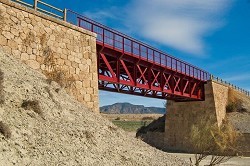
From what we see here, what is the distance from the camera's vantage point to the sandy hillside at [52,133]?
870 cm

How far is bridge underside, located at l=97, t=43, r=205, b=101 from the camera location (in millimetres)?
24359

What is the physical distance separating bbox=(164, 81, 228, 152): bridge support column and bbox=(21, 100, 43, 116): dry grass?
1277 inches

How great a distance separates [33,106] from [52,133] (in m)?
1.30

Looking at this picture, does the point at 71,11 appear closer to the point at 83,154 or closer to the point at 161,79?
the point at 83,154

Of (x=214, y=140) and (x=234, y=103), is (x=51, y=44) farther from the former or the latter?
(x=234, y=103)

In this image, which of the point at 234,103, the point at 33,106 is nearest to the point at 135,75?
the point at 33,106

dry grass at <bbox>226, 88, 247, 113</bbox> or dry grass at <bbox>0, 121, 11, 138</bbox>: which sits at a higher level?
dry grass at <bbox>226, 88, 247, 113</bbox>

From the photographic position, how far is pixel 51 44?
1728 cm

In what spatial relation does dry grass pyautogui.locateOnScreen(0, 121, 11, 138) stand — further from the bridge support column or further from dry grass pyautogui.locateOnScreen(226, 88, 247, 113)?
dry grass pyautogui.locateOnScreen(226, 88, 247, 113)

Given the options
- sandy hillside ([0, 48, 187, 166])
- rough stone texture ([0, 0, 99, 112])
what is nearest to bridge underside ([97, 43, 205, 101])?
rough stone texture ([0, 0, 99, 112])

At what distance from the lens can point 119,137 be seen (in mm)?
14359

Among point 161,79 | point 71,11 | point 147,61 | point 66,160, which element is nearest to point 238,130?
point 161,79

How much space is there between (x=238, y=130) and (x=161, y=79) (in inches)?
639

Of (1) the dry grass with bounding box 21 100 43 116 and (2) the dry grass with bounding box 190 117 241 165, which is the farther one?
(2) the dry grass with bounding box 190 117 241 165
